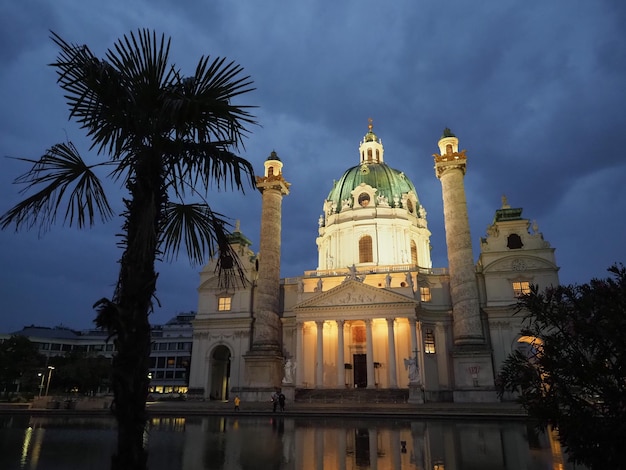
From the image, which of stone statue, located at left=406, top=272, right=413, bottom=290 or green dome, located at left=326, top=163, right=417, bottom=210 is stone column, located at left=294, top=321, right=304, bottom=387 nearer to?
stone statue, located at left=406, top=272, right=413, bottom=290

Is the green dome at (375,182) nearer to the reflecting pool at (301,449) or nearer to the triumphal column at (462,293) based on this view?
the triumphal column at (462,293)

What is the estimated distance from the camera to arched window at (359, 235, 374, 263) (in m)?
57.6

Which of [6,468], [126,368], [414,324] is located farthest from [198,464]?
[414,324]

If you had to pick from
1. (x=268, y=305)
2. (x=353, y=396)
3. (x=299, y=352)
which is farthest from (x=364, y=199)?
(x=353, y=396)

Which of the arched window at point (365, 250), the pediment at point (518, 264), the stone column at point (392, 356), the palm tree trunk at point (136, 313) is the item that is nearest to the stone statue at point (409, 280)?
the stone column at point (392, 356)

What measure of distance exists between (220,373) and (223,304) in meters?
8.22

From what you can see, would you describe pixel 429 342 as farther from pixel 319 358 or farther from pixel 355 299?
pixel 319 358

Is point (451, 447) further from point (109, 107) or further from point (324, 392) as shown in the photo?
point (324, 392)

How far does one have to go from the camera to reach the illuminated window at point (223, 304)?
5300 cm

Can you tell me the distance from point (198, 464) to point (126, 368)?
6862 millimetres

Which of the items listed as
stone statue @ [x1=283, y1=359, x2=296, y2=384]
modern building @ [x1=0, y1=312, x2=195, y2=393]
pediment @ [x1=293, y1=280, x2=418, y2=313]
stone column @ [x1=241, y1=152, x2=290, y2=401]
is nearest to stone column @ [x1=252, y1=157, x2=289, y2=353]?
stone column @ [x1=241, y1=152, x2=290, y2=401]

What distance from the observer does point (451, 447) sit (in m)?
13.9

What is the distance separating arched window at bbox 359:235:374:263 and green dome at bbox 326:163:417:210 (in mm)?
6055

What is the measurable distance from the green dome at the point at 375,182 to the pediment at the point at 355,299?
18.2 m
